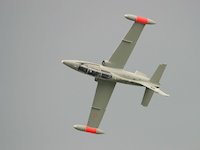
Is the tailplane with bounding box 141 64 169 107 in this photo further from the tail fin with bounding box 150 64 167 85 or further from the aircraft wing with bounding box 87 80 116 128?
the aircraft wing with bounding box 87 80 116 128

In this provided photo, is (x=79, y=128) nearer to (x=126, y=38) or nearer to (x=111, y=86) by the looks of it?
(x=111, y=86)

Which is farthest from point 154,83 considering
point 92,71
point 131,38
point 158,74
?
point 92,71

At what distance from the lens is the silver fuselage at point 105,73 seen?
225 ft

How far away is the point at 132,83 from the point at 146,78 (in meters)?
1.57

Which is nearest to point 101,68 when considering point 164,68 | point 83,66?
point 83,66

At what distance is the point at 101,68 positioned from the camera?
68750 millimetres

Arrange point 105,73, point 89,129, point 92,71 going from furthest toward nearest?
point 89,129
point 105,73
point 92,71

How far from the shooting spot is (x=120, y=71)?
228 ft

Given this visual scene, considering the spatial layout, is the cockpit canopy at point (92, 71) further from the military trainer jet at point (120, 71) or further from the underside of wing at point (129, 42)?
the underside of wing at point (129, 42)

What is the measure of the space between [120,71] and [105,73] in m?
1.75

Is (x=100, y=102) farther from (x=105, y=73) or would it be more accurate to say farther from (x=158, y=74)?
(x=158, y=74)

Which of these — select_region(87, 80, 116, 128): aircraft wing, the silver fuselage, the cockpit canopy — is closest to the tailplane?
the silver fuselage

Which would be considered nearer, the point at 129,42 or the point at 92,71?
the point at 92,71

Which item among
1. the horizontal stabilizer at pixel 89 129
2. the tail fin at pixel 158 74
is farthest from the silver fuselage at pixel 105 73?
the horizontal stabilizer at pixel 89 129
